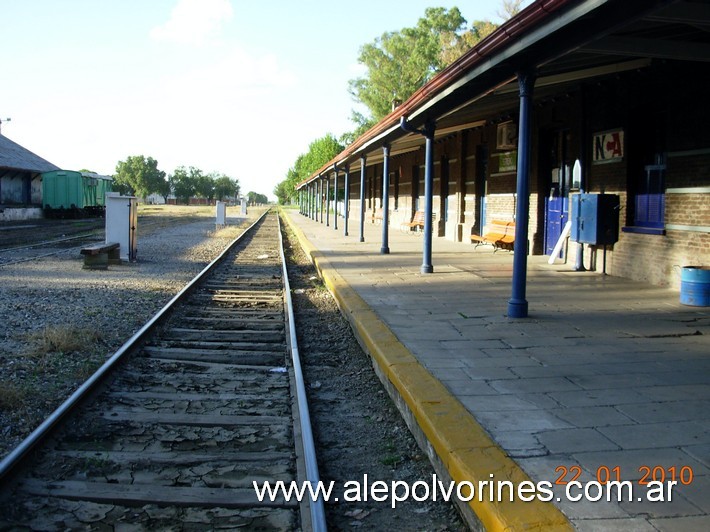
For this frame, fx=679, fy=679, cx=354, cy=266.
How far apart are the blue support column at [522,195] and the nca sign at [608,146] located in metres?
3.84

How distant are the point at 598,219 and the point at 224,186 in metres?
165

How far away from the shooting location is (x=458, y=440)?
3812mm

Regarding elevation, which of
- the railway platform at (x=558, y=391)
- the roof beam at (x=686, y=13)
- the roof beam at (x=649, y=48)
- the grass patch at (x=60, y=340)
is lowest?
the grass patch at (x=60, y=340)

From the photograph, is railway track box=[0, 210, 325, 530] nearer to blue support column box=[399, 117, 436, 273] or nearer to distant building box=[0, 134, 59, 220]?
blue support column box=[399, 117, 436, 273]

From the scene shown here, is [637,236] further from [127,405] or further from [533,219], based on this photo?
[127,405]

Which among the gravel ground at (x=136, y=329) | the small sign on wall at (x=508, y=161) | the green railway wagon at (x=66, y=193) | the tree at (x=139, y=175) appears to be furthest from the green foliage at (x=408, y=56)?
the tree at (x=139, y=175)

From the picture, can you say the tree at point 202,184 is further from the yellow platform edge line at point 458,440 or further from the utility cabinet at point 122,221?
the yellow platform edge line at point 458,440

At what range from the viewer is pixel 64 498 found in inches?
142

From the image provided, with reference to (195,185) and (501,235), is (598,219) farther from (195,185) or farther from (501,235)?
(195,185)

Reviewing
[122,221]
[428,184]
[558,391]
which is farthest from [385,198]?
[558,391]

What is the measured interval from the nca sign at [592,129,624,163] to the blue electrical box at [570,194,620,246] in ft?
2.25

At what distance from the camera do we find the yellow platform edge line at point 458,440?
116 inches

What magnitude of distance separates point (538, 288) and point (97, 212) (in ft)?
141

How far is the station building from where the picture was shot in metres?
6.52
